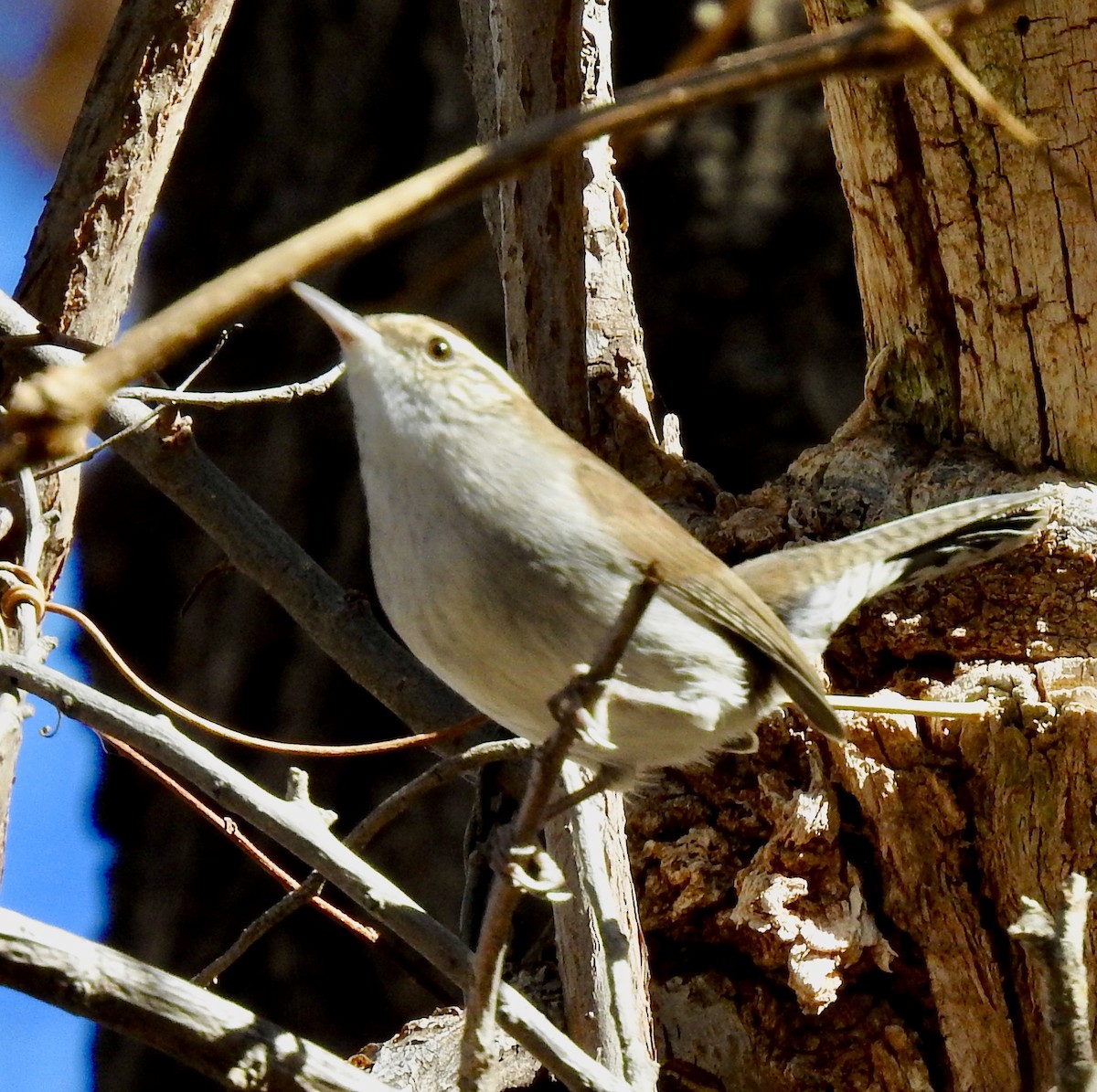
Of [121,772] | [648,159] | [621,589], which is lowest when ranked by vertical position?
[621,589]

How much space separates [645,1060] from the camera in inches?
81.2

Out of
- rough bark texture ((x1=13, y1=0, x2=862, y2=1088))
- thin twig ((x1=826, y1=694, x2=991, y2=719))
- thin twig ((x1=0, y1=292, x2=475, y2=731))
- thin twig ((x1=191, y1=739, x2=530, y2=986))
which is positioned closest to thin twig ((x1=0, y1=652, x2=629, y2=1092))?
thin twig ((x1=191, y1=739, x2=530, y2=986))

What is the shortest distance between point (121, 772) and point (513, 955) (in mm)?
2779

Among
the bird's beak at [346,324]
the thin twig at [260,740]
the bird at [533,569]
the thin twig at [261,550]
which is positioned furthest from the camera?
the thin twig at [261,550]

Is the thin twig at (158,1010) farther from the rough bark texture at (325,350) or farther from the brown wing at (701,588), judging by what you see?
the rough bark texture at (325,350)

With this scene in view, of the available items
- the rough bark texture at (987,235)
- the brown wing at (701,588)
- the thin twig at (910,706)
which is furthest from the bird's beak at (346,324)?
the rough bark texture at (987,235)

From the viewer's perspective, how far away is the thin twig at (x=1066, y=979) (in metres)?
1.44

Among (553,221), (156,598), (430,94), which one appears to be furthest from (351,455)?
(553,221)

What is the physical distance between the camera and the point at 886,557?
103 inches

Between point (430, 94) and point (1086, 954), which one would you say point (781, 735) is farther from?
point (430, 94)

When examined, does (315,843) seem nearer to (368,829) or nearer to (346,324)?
(368,829)

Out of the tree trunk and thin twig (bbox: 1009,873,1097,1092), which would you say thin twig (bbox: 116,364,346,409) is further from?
thin twig (bbox: 1009,873,1097,1092)

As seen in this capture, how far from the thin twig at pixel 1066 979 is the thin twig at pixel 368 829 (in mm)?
1022

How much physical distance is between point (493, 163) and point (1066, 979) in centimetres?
112
